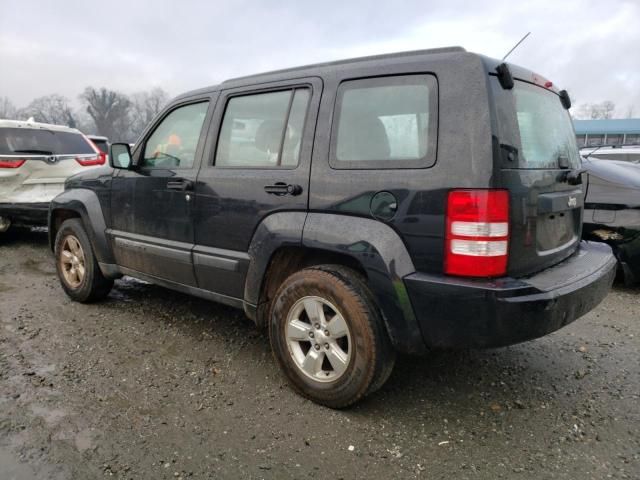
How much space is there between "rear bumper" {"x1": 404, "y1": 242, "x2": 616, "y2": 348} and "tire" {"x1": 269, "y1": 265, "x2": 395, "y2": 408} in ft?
0.95

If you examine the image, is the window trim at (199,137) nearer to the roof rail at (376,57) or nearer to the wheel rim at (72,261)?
the roof rail at (376,57)

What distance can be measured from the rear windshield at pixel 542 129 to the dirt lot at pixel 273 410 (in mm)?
1431

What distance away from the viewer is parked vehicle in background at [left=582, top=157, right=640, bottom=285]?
482 centimetres

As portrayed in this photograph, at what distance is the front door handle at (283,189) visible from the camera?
279 centimetres

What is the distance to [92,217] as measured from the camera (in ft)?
13.9

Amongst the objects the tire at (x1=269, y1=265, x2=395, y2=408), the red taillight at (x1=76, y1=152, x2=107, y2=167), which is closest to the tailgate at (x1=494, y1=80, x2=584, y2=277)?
the tire at (x1=269, y1=265, x2=395, y2=408)

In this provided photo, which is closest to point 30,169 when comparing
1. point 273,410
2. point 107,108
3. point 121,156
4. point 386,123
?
point 121,156

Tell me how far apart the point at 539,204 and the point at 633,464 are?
134 cm

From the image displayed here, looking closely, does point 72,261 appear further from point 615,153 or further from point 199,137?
point 615,153

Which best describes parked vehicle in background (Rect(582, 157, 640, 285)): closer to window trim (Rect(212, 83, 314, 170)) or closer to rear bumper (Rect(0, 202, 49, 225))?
window trim (Rect(212, 83, 314, 170))

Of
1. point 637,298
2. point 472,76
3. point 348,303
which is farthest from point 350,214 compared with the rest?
point 637,298

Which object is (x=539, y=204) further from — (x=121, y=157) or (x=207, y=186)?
(x=121, y=157)

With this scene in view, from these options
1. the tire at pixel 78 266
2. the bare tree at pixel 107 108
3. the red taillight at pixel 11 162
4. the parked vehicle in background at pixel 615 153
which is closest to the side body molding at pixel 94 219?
the tire at pixel 78 266

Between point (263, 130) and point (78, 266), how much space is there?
2595mm
